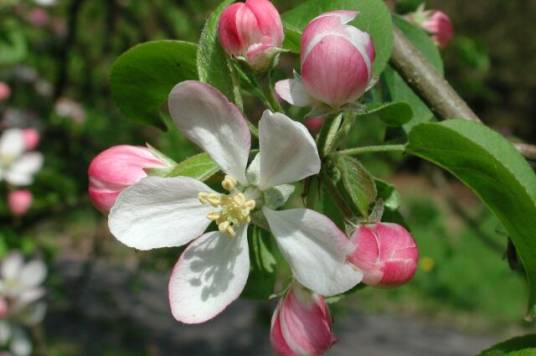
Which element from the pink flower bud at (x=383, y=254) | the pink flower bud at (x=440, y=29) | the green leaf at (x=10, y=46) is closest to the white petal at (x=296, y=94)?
the pink flower bud at (x=383, y=254)

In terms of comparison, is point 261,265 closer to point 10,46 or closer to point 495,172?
point 495,172

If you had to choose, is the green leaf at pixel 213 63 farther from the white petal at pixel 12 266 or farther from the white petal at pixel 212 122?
the white petal at pixel 12 266

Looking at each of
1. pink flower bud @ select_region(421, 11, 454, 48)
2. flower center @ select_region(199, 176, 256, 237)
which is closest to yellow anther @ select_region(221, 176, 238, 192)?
flower center @ select_region(199, 176, 256, 237)

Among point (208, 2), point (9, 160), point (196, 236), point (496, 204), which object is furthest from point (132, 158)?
point (208, 2)

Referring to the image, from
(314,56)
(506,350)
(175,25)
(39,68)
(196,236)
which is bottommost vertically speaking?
(39,68)

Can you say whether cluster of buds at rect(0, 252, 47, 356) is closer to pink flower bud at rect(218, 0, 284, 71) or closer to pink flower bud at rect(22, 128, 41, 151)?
pink flower bud at rect(22, 128, 41, 151)

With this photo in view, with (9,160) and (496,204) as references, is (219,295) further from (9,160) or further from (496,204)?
(9,160)

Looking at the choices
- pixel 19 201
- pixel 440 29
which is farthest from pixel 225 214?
pixel 19 201
